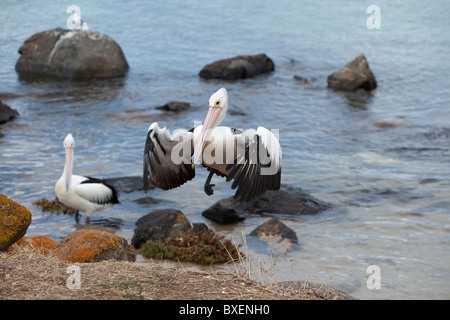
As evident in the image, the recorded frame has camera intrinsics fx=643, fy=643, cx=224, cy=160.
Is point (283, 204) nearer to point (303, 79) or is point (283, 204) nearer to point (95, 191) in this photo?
point (95, 191)

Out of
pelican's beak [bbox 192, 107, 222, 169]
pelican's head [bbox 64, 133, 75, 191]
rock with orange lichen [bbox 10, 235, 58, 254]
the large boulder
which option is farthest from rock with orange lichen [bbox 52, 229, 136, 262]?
the large boulder

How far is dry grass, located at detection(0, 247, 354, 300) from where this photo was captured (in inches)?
215

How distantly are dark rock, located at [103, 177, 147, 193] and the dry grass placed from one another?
588 cm

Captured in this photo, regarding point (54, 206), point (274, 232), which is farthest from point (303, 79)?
point (274, 232)

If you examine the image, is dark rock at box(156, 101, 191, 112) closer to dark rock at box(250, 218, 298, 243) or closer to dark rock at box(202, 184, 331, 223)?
dark rock at box(202, 184, 331, 223)

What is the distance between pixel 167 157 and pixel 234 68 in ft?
47.5

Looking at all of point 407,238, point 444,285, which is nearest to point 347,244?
point 407,238

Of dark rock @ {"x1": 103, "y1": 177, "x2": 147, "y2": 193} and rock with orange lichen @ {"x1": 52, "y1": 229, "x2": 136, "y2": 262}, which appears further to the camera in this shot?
dark rock @ {"x1": 103, "y1": 177, "x2": 147, "y2": 193}

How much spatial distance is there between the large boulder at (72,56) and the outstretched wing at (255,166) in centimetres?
1542

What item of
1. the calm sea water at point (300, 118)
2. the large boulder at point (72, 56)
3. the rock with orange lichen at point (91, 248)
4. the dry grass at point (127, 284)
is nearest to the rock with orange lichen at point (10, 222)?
the rock with orange lichen at point (91, 248)

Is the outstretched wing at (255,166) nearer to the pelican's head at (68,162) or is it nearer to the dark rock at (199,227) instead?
the dark rock at (199,227)
